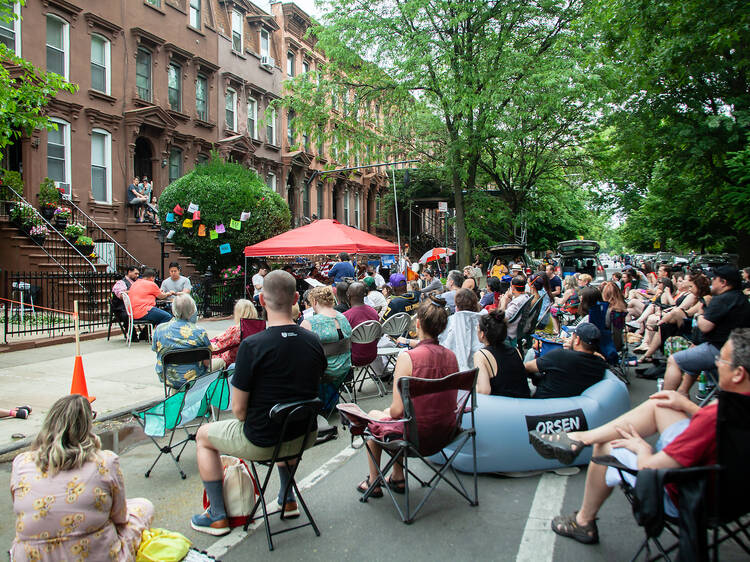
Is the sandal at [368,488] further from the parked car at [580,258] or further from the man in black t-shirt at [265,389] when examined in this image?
the parked car at [580,258]

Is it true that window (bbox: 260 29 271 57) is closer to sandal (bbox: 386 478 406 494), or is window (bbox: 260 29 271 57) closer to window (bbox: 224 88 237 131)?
window (bbox: 224 88 237 131)

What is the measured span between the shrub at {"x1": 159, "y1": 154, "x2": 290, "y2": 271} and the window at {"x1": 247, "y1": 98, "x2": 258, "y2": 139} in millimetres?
8756

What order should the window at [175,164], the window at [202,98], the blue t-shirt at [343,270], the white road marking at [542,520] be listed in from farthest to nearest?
the window at [202,98] < the window at [175,164] < the blue t-shirt at [343,270] < the white road marking at [542,520]

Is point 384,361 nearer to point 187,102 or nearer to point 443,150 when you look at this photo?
point 187,102

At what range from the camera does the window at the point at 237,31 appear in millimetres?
25906

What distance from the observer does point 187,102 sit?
892 inches

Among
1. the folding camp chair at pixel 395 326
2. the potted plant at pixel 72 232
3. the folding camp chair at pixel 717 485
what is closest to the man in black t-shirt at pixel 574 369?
the folding camp chair at pixel 717 485

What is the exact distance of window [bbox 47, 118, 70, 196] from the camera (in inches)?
679

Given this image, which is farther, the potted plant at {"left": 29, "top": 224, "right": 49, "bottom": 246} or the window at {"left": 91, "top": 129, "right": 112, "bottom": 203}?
the window at {"left": 91, "top": 129, "right": 112, "bottom": 203}

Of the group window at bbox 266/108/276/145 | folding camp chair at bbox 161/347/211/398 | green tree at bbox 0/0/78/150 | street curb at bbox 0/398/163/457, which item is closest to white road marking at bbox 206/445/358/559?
folding camp chair at bbox 161/347/211/398

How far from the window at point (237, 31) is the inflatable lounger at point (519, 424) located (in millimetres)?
25497

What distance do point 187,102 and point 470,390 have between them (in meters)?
21.9

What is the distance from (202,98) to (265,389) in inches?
906

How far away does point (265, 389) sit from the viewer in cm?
354
